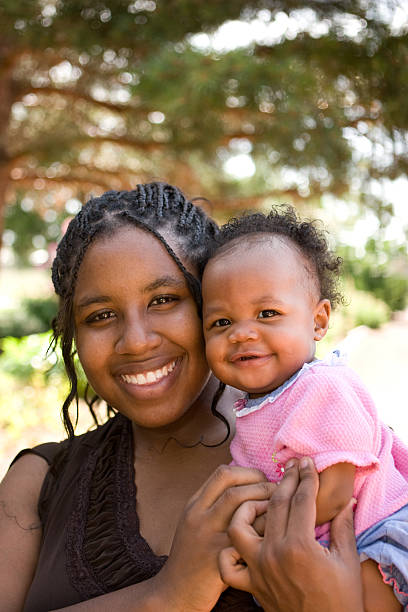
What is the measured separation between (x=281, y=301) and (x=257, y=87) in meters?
3.68

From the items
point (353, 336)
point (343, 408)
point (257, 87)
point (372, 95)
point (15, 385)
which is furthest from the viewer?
point (353, 336)

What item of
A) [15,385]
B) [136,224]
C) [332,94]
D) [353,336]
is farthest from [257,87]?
[353,336]

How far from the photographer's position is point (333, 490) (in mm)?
1561

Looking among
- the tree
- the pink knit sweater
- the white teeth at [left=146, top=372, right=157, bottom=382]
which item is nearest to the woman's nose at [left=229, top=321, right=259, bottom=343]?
the pink knit sweater

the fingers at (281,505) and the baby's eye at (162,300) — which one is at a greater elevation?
the baby's eye at (162,300)

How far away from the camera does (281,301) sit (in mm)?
1898

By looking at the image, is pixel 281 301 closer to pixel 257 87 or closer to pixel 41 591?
pixel 41 591

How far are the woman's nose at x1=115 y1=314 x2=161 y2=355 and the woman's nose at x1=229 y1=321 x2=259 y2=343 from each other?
249mm

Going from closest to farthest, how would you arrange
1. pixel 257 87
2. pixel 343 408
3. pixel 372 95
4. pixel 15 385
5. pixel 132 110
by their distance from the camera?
pixel 343 408 → pixel 257 87 → pixel 372 95 → pixel 15 385 → pixel 132 110

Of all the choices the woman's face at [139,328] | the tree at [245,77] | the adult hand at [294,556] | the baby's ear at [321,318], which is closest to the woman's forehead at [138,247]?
the woman's face at [139,328]

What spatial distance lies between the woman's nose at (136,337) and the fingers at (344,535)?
746 millimetres

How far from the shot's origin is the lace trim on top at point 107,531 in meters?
1.81

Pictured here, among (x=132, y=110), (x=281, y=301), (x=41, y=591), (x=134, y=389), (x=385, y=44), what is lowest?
(x=41, y=591)

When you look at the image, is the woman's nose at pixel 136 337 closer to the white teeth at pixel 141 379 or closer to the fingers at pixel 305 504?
the white teeth at pixel 141 379
